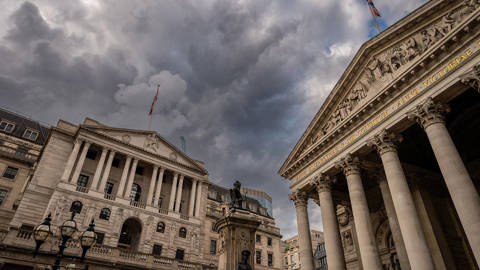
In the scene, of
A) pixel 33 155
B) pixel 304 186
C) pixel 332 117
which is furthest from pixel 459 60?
pixel 33 155

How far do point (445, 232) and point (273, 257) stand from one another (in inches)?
1646

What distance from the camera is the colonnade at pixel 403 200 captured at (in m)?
12.2

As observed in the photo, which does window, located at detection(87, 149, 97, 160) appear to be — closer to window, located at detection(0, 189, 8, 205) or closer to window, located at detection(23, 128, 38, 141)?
window, located at detection(0, 189, 8, 205)

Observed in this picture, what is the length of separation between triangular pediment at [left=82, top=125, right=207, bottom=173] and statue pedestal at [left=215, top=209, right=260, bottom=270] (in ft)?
107

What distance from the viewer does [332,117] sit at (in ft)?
70.1

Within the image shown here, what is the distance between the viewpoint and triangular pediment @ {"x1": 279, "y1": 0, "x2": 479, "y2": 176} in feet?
47.7

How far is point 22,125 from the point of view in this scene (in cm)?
5259

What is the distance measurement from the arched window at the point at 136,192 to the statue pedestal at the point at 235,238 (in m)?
31.7

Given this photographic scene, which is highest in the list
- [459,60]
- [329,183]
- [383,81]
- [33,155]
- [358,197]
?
[33,155]

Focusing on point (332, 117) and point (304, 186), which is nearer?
point (332, 117)

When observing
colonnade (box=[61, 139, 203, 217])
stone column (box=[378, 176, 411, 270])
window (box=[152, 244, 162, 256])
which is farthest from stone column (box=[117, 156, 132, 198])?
stone column (box=[378, 176, 411, 270])

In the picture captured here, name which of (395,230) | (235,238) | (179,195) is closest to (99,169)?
(179,195)

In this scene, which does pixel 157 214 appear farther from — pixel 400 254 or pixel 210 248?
pixel 400 254

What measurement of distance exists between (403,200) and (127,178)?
35.6 m
